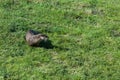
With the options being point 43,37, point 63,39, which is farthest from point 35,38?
point 63,39

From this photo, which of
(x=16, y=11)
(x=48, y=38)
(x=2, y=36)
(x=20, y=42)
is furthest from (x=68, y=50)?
(x=16, y=11)

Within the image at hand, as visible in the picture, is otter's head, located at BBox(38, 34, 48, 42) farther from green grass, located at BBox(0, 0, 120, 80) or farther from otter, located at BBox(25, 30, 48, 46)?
green grass, located at BBox(0, 0, 120, 80)

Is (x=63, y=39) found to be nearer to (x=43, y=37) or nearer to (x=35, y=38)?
(x=43, y=37)

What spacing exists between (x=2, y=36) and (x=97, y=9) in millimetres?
2969

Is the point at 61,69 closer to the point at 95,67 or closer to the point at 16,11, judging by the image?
the point at 95,67

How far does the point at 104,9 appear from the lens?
9.23 meters

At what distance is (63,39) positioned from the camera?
7.66m

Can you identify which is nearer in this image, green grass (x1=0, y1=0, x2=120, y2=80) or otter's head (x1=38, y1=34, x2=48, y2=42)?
green grass (x1=0, y1=0, x2=120, y2=80)

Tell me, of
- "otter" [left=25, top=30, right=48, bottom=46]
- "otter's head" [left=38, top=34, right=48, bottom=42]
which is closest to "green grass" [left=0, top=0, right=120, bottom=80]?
"otter" [left=25, top=30, right=48, bottom=46]

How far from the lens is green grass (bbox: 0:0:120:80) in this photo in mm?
6559

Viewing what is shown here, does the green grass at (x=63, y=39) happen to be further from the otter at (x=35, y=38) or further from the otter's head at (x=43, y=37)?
the otter's head at (x=43, y=37)

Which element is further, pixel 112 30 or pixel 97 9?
pixel 97 9

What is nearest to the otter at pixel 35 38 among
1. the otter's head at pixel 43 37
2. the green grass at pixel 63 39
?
the otter's head at pixel 43 37

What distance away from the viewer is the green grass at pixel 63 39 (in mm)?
6559
